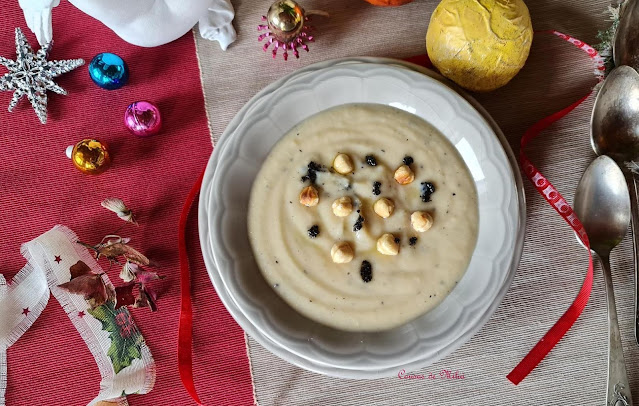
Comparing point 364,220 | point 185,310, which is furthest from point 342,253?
point 185,310

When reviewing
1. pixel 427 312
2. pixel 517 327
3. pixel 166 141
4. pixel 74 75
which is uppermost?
pixel 74 75

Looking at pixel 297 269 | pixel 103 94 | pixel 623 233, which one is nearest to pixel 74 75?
pixel 103 94

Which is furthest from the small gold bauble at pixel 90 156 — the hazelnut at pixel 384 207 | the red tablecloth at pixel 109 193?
the hazelnut at pixel 384 207

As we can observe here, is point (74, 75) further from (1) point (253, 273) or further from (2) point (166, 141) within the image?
(1) point (253, 273)

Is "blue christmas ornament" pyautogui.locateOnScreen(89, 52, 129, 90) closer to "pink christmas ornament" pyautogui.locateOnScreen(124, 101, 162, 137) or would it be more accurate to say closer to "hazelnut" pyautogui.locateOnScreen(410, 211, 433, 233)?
"pink christmas ornament" pyautogui.locateOnScreen(124, 101, 162, 137)

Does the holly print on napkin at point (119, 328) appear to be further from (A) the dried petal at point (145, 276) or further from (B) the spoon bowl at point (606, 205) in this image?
(B) the spoon bowl at point (606, 205)

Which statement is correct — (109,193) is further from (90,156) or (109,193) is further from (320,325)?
(320,325)
